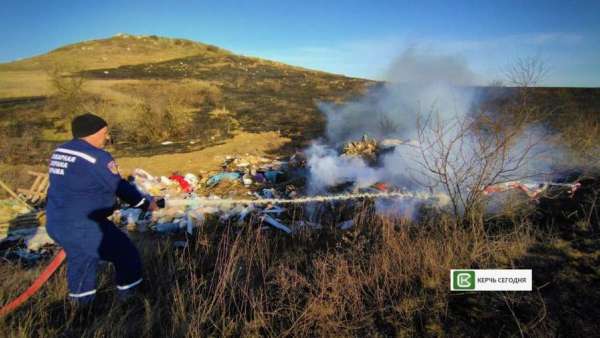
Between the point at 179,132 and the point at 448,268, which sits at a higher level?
the point at 179,132

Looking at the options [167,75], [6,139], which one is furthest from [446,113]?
[167,75]

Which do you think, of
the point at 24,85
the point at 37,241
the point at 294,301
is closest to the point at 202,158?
the point at 37,241

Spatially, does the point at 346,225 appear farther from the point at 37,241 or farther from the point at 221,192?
the point at 37,241

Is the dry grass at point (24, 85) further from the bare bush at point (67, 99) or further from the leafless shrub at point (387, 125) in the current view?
the leafless shrub at point (387, 125)

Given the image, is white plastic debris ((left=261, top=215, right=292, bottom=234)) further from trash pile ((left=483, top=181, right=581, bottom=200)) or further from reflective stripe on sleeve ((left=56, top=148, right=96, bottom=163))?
trash pile ((left=483, top=181, right=581, bottom=200))

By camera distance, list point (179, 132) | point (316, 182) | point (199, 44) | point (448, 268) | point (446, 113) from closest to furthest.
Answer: point (448, 268) < point (316, 182) < point (446, 113) < point (179, 132) < point (199, 44)

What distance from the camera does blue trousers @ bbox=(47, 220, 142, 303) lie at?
2.77 m

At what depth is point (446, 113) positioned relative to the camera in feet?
28.6

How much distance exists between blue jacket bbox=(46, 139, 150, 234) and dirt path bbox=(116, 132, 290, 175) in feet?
23.8

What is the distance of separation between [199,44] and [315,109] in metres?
41.7

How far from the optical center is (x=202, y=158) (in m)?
11.2

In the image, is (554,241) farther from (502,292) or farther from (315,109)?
(315,109)

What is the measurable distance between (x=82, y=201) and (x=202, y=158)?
28.0 ft

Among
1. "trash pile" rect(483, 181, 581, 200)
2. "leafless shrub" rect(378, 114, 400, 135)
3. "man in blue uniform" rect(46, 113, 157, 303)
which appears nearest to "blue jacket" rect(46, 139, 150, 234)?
"man in blue uniform" rect(46, 113, 157, 303)
